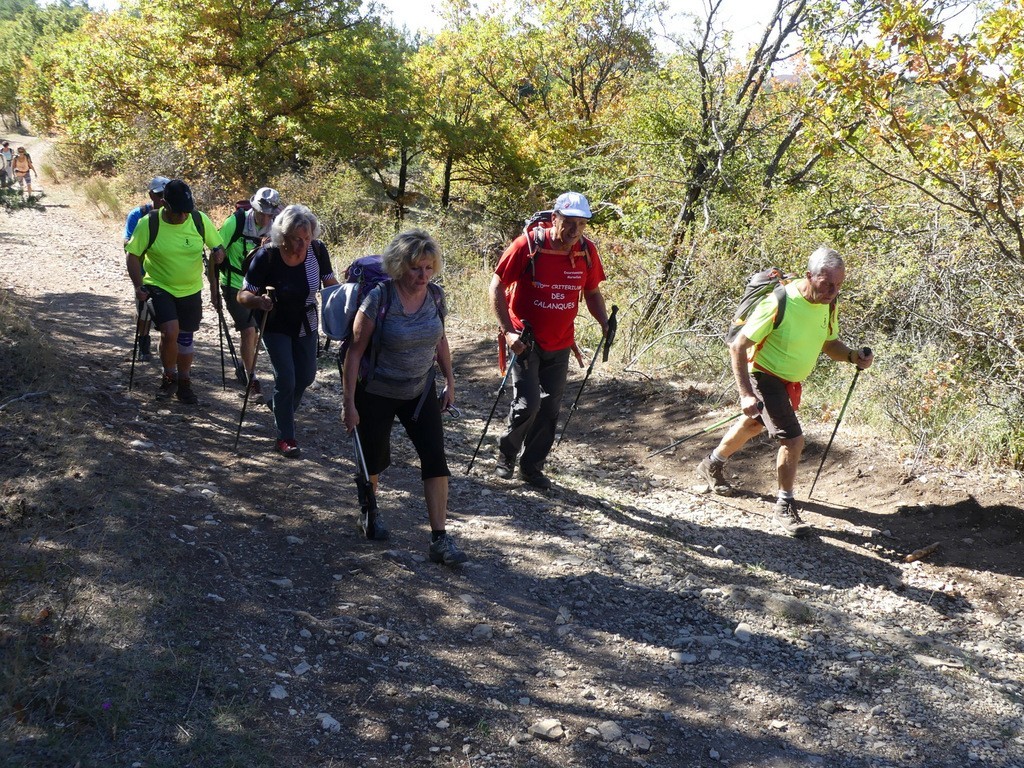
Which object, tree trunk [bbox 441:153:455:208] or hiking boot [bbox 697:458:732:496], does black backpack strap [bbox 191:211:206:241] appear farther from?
tree trunk [bbox 441:153:455:208]

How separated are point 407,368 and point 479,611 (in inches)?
52.1

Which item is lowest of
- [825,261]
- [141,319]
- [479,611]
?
[479,611]

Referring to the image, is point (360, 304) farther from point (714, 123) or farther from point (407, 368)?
point (714, 123)

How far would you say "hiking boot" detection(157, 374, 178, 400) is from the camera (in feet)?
23.2

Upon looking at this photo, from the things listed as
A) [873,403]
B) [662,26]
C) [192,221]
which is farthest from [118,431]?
[662,26]

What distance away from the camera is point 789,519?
5828mm

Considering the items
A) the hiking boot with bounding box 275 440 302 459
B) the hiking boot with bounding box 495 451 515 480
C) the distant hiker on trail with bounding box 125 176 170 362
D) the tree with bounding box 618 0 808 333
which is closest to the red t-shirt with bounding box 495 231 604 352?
the hiking boot with bounding box 495 451 515 480

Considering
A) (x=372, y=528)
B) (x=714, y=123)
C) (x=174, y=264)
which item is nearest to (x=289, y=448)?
(x=372, y=528)

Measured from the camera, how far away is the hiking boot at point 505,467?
6293 millimetres

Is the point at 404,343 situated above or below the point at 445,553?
above

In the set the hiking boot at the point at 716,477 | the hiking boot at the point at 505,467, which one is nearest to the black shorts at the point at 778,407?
the hiking boot at the point at 716,477

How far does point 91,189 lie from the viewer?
73.5 feet

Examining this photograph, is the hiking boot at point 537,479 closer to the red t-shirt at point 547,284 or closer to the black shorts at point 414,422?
the red t-shirt at point 547,284

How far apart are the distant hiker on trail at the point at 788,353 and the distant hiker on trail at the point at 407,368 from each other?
6.86ft
